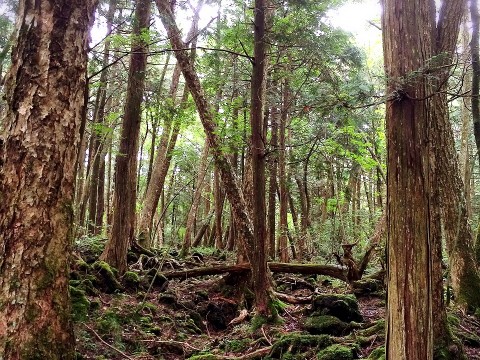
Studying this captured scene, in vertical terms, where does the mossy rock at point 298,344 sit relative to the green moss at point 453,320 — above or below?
below

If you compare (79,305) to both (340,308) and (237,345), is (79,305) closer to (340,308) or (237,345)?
(237,345)

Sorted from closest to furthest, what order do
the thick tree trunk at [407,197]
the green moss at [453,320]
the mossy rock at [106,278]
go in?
the thick tree trunk at [407,197] < the green moss at [453,320] < the mossy rock at [106,278]

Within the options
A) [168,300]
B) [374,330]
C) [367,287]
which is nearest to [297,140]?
[367,287]

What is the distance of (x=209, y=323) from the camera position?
8391 mm

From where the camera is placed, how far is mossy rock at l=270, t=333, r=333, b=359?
5.80 meters

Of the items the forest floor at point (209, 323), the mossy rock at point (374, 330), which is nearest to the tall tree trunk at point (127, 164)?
the forest floor at point (209, 323)

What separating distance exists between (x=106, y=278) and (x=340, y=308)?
14.9 ft

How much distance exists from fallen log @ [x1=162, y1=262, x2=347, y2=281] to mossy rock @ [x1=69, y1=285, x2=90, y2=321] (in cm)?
302

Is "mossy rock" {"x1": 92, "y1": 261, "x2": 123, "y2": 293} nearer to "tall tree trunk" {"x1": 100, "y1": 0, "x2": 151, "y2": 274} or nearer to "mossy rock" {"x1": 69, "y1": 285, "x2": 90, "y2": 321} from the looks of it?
"tall tree trunk" {"x1": 100, "y1": 0, "x2": 151, "y2": 274}

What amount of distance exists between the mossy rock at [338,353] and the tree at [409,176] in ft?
4.40

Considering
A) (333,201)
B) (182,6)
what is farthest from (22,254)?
(333,201)

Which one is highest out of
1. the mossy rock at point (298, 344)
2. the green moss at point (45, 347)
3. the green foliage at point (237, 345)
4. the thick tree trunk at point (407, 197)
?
the thick tree trunk at point (407, 197)

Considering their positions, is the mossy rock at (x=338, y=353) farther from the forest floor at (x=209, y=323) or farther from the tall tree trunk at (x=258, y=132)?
the tall tree trunk at (x=258, y=132)

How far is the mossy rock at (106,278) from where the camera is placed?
27.3 feet
